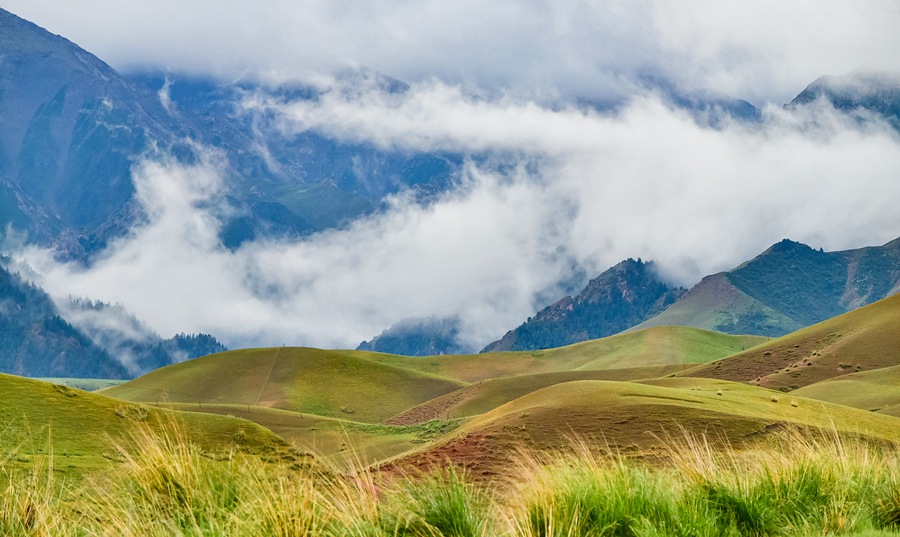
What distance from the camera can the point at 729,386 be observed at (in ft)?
240

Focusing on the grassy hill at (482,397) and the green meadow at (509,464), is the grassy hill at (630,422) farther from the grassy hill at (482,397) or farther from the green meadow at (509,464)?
the grassy hill at (482,397)

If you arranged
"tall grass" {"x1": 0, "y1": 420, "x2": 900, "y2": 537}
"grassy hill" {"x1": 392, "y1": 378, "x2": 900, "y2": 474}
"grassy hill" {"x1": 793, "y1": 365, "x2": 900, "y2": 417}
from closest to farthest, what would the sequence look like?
"tall grass" {"x1": 0, "y1": 420, "x2": 900, "y2": 537} < "grassy hill" {"x1": 392, "y1": 378, "x2": 900, "y2": 474} < "grassy hill" {"x1": 793, "y1": 365, "x2": 900, "y2": 417}

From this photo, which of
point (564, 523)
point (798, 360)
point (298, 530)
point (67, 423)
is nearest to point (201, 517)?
point (298, 530)

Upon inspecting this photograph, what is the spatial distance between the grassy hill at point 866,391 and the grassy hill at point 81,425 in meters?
45.0

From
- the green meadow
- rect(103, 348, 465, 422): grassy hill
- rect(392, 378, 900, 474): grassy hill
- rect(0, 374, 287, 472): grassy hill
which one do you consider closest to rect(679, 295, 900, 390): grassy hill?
the green meadow

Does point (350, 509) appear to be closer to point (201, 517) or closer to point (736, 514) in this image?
point (201, 517)

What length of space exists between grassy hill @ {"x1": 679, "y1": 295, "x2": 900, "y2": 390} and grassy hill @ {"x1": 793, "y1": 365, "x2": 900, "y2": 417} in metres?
14.4

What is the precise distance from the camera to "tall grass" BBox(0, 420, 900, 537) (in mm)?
11312

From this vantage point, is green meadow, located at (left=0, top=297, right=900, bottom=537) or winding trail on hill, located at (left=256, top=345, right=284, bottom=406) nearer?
green meadow, located at (left=0, top=297, right=900, bottom=537)

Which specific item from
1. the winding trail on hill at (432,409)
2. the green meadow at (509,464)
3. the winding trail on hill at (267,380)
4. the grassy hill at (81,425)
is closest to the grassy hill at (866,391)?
the green meadow at (509,464)

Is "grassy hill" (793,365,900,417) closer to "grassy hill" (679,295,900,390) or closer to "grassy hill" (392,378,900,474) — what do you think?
"grassy hill" (679,295,900,390)

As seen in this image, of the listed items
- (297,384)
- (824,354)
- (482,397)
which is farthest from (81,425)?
(297,384)

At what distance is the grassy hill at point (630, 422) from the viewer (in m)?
41.3

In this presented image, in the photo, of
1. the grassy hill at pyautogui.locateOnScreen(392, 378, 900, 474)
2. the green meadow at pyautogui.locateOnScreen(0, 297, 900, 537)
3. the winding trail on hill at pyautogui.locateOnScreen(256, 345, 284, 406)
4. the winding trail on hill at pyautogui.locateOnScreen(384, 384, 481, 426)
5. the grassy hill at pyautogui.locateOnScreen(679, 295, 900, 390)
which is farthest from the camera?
the winding trail on hill at pyautogui.locateOnScreen(256, 345, 284, 406)
